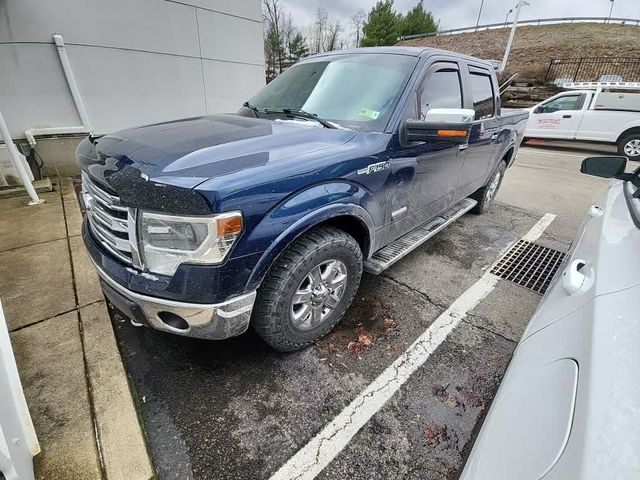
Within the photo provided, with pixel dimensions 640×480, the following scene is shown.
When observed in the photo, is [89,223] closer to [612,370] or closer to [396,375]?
[396,375]

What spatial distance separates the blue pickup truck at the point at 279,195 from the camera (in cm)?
153

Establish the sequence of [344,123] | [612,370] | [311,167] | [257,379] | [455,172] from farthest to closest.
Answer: [455,172]
[344,123]
[257,379]
[311,167]
[612,370]

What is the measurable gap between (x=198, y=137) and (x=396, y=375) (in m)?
1.95

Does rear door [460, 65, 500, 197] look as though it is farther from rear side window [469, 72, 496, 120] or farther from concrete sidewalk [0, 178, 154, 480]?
concrete sidewalk [0, 178, 154, 480]

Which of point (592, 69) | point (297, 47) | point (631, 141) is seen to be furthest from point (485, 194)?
point (297, 47)

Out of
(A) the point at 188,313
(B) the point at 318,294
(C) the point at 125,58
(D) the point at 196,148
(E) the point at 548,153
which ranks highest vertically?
(C) the point at 125,58

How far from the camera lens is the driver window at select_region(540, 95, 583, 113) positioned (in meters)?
10.4

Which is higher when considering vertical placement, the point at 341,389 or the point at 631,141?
the point at 631,141

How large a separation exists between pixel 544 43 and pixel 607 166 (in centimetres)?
3469

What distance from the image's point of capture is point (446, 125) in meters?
2.14

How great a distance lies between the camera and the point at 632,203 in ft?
5.34

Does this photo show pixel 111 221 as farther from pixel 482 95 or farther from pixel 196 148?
pixel 482 95

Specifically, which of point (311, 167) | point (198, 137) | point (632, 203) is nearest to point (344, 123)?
point (311, 167)

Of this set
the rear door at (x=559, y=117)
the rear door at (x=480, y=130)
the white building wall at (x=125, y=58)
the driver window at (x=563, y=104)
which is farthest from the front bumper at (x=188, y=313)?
the driver window at (x=563, y=104)
